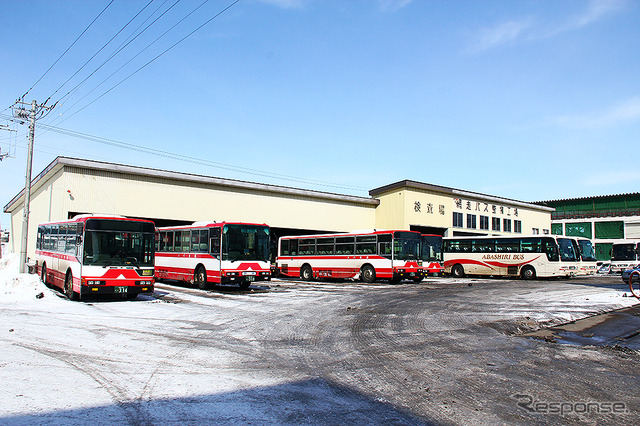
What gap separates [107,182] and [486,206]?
37536 millimetres

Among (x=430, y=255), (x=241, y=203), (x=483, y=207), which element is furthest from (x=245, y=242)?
(x=483, y=207)

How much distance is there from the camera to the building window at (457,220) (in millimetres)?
45281

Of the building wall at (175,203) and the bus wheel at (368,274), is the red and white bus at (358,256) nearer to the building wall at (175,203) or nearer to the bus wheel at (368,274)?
the bus wheel at (368,274)

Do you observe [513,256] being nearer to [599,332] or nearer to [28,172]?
[599,332]

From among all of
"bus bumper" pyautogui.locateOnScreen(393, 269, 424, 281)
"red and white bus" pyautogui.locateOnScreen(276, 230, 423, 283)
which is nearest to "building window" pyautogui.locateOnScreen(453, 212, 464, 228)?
"red and white bus" pyautogui.locateOnScreen(276, 230, 423, 283)

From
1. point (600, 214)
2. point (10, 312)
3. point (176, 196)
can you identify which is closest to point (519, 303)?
point (10, 312)

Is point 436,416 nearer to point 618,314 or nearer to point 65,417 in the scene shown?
point 65,417

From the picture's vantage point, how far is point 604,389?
559 centimetres

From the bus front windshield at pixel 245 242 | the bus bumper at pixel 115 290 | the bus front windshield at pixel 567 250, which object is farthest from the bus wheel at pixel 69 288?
the bus front windshield at pixel 567 250

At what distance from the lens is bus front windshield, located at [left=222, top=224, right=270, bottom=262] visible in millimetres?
19000

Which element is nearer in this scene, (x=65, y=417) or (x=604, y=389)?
(x=65, y=417)

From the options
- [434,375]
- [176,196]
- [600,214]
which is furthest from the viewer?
[600,214]

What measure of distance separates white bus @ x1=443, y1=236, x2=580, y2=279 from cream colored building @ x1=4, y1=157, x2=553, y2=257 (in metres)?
8.64

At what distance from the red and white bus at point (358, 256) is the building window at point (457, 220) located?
21.3 meters
